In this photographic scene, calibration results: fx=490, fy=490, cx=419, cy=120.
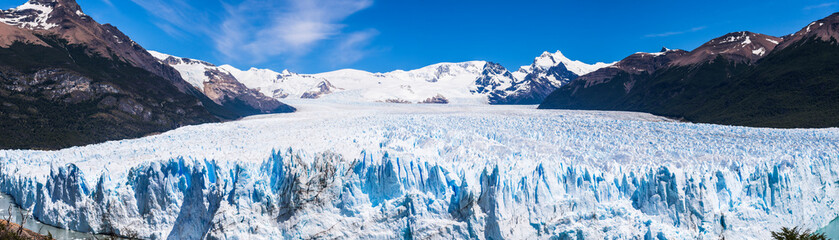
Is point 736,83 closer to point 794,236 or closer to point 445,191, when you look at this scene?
point 794,236

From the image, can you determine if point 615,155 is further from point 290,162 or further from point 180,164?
point 180,164

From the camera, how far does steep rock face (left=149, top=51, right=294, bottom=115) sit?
140 meters

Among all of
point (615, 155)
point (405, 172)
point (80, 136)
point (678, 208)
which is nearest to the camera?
point (678, 208)

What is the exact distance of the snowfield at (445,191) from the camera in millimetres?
21734

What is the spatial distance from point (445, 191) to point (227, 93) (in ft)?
452

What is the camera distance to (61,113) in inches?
2537

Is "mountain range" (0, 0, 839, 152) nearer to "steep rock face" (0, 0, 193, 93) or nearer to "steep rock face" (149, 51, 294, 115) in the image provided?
"steep rock face" (0, 0, 193, 93)

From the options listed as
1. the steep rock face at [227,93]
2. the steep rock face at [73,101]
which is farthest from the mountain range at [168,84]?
the steep rock face at [227,93]

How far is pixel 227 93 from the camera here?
483 ft

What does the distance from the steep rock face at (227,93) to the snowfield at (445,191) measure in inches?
4348

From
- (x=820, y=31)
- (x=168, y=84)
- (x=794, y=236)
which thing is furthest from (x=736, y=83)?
(x=168, y=84)

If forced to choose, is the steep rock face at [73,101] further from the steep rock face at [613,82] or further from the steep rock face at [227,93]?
the steep rock face at [613,82]

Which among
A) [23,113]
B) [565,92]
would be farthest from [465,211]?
[565,92]

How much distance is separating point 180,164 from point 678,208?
2390 cm
